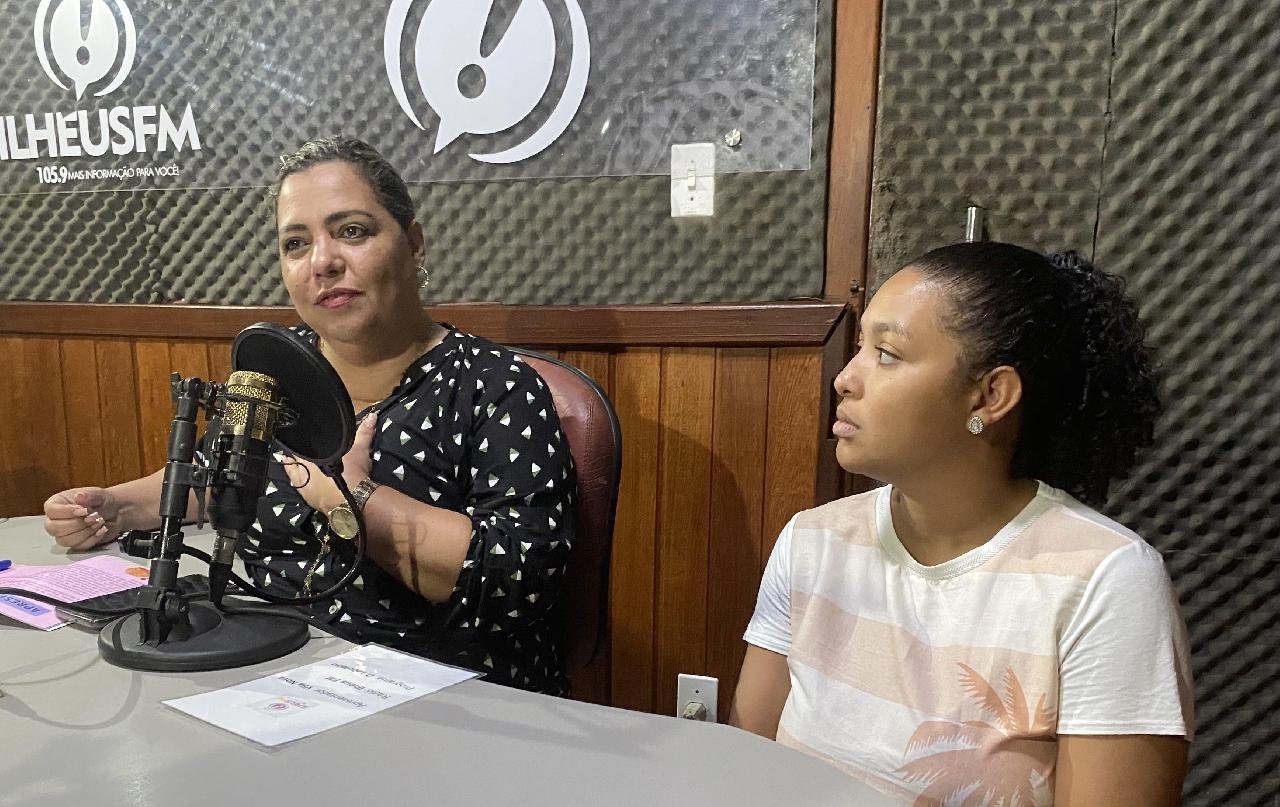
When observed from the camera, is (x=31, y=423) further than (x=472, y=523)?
Yes

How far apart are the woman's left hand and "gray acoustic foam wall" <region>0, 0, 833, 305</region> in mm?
707

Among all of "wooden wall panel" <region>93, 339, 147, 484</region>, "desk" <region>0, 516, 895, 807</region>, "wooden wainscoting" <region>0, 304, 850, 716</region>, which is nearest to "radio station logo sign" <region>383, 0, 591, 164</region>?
"wooden wainscoting" <region>0, 304, 850, 716</region>

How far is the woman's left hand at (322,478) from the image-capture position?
110 centimetres

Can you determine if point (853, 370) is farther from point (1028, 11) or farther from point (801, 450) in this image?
point (1028, 11)

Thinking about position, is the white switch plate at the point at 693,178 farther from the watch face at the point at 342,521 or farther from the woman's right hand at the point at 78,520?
the woman's right hand at the point at 78,520

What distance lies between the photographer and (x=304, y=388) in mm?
902

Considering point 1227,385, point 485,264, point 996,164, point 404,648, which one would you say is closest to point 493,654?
point 404,648

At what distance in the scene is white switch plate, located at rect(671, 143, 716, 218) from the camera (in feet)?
5.33

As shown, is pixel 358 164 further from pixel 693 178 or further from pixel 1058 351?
pixel 1058 351

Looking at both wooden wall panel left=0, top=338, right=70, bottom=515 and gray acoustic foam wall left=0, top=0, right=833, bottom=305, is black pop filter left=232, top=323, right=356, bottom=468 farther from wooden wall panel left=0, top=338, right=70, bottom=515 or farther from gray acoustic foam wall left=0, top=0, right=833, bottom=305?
wooden wall panel left=0, top=338, right=70, bottom=515

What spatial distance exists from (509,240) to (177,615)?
3.59 ft

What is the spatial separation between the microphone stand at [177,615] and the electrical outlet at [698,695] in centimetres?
105

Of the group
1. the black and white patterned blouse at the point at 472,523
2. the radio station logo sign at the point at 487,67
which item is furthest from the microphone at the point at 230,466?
the radio station logo sign at the point at 487,67

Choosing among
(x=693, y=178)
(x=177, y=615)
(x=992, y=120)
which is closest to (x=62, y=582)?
(x=177, y=615)
